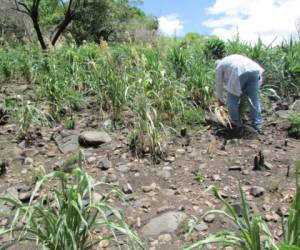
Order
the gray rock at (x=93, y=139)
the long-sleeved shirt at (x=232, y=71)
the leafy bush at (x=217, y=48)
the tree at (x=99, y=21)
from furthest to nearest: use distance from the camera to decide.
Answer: the tree at (x=99, y=21) → the leafy bush at (x=217, y=48) → the long-sleeved shirt at (x=232, y=71) → the gray rock at (x=93, y=139)

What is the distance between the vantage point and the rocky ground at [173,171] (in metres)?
3.63

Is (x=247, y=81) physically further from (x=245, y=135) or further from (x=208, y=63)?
(x=208, y=63)

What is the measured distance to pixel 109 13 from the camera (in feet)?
60.8

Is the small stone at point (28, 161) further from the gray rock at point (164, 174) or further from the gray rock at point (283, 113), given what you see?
the gray rock at point (283, 113)

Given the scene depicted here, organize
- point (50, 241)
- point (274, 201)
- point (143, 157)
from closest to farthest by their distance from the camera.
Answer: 1. point (50, 241)
2. point (274, 201)
3. point (143, 157)

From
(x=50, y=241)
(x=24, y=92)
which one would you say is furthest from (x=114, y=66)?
(x=50, y=241)

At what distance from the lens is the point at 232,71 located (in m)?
5.57

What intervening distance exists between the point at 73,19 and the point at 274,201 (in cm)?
1566

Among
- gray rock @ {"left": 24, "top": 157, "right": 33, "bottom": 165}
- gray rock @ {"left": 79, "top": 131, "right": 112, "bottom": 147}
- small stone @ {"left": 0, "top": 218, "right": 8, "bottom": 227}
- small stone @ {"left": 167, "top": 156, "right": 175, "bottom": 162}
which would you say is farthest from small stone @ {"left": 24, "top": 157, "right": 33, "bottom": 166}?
small stone @ {"left": 167, "top": 156, "right": 175, "bottom": 162}

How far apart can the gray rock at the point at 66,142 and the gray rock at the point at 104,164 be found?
46cm

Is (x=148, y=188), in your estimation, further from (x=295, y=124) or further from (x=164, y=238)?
(x=295, y=124)

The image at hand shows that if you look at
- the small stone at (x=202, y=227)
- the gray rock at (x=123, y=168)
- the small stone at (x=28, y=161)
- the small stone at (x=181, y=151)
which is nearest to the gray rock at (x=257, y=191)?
the small stone at (x=202, y=227)

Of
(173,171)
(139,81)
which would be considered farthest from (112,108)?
(173,171)

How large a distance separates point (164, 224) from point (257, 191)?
2.91 feet
